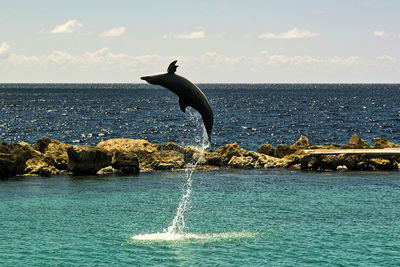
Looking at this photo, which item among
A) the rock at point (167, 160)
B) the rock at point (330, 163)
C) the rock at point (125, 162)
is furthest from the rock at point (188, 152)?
the rock at point (330, 163)

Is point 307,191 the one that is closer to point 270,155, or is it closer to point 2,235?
point 270,155

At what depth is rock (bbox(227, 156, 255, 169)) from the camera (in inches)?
1533

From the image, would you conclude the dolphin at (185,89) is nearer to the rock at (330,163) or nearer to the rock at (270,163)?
the rock at (330,163)

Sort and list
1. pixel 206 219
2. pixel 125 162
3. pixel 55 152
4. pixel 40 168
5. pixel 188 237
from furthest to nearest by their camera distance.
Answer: pixel 55 152
pixel 125 162
pixel 40 168
pixel 206 219
pixel 188 237

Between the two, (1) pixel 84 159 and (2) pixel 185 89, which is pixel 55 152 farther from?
(2) pixel 185 89

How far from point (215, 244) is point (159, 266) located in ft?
9.72

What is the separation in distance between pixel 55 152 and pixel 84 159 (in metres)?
3.59

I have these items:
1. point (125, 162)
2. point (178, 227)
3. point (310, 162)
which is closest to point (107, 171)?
point (125, 162)

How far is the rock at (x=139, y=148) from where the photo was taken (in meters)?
38.6

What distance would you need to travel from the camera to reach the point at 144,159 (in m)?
38.9

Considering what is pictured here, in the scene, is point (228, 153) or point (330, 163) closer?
point (330, 163)

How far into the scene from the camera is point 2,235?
21.1m

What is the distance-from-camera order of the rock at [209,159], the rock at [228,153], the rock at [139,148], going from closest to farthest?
the rock at [139,148] → the rock at [209,159] → the rock at [228,153]

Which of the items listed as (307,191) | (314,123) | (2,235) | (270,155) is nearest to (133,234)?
(2,235)
